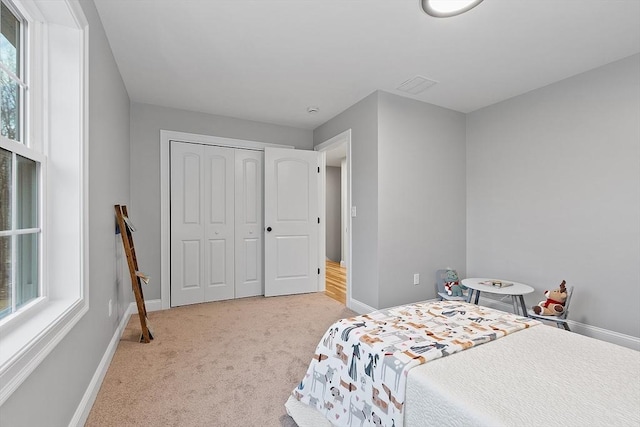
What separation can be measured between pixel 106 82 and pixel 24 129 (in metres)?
1.06

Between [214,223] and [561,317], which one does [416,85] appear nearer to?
[561,317]

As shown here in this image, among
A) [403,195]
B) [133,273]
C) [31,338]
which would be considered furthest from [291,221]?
[31,338]

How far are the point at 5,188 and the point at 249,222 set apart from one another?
9.39 feet

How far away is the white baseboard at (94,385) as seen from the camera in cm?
151

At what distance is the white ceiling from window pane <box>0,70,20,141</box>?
99 centimetres

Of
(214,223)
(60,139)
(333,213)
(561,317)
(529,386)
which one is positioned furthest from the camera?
A: (333,213)

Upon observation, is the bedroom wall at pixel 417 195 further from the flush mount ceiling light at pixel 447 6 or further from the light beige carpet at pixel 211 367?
the flush mount ceiling light at pixel 447 6

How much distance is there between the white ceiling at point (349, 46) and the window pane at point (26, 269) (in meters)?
1.52

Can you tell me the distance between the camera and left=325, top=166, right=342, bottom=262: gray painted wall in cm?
705

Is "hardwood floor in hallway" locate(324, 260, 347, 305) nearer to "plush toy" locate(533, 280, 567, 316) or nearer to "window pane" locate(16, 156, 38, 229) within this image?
"plush toy" locate(533, 280, 567, 316)

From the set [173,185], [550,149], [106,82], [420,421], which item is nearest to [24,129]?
[106,82]

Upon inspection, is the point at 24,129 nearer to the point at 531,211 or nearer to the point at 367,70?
the point at 367,70

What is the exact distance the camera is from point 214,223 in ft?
12.4

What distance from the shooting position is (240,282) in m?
3.92
